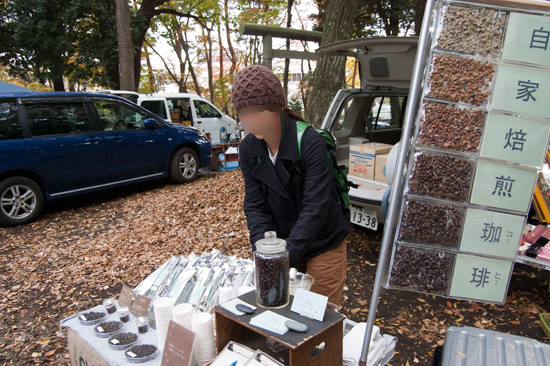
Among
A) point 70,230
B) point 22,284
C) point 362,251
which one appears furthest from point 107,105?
point 362,251

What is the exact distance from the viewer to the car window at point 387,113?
659 cm

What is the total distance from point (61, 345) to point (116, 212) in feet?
12.6

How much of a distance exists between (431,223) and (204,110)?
469 inches

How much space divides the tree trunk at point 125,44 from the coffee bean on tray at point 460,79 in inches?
443

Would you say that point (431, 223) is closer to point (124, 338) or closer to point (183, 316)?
point (183, 316)

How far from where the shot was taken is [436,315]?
3.56 m

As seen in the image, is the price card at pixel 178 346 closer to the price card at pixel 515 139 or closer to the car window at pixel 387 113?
the price card at pixel 515 139

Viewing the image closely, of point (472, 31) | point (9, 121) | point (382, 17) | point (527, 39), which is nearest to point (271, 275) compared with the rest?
point (472, 31)

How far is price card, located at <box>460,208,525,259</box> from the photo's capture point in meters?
1.82

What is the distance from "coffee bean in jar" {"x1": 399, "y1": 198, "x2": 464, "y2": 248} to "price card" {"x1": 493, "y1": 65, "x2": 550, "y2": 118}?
54 cm

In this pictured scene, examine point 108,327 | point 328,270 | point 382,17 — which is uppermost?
point 382,17

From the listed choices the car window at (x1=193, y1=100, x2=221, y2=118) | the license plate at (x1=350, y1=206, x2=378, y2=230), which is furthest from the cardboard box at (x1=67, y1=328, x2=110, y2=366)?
the car window at (x1=193, y1=100, x2=221, y2=118)

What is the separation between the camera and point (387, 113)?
681cm

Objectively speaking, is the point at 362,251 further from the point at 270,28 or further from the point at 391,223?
the point at 270,28
